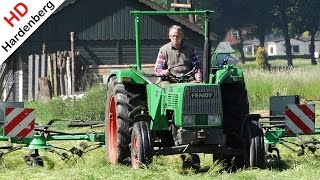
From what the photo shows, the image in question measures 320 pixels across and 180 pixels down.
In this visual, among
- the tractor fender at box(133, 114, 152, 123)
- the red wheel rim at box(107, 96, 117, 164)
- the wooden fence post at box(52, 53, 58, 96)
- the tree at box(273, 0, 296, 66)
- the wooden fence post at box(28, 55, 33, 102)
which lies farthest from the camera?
the tree at box(273, 0, 296, 66)

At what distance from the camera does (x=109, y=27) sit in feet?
122

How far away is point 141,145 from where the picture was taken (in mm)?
10383

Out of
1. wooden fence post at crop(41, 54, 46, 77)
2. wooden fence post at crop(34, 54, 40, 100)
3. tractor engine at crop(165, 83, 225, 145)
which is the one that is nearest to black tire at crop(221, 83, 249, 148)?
tractor engine at crop(165, 83, 225, 145)

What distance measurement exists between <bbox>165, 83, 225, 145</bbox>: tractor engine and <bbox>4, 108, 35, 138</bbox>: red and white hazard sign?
2652 millimetres

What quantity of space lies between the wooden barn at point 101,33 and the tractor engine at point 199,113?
26.4m

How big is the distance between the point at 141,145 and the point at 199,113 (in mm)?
714

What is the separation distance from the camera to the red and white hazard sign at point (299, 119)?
12039 millimetres

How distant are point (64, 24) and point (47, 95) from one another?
7033 millimetres

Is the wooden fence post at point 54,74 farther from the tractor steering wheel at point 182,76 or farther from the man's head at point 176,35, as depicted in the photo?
the tractor steering wheel at point 182,76

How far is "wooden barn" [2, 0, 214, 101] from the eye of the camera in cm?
3691

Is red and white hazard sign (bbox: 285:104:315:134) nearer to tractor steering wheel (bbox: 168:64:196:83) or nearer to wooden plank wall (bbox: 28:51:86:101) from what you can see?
tractor steering wheel (bbox: 168:64:196:83)

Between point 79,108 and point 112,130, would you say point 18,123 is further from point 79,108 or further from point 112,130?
point 79,108

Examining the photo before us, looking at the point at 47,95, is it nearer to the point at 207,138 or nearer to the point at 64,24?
the point at 64,24

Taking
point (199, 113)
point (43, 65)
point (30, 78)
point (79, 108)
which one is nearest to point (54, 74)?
point (43, 65)
